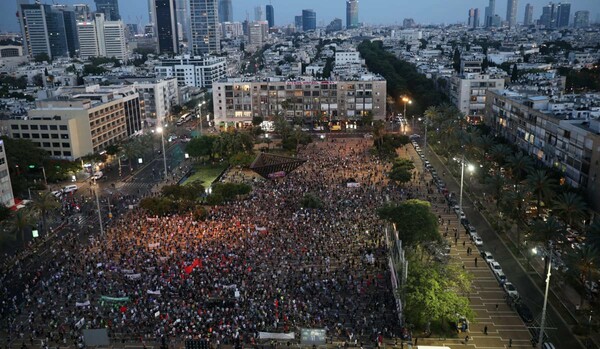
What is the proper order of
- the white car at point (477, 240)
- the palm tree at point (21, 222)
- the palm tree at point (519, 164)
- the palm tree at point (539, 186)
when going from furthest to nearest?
the palm tree at point (519, 164) → the palm tree at point (539, 186) → the white car at point (477, 240) → the palm tree at point (21, 222)

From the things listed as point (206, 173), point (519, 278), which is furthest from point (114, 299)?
point (206, 173)

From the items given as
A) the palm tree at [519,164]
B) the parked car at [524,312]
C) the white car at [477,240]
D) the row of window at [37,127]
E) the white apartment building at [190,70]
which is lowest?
the white car at [477,240]

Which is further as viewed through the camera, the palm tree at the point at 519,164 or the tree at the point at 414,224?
the palm tree at the point at 519,164

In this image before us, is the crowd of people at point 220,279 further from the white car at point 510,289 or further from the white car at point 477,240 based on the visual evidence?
the white car at point 510,289

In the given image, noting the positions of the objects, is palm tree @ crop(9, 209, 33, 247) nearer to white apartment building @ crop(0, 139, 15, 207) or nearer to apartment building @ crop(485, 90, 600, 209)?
white apartment building @ crop(0, 139, 15, 207)

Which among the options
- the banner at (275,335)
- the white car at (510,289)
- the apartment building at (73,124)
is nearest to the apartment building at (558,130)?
the white car at (510,289)

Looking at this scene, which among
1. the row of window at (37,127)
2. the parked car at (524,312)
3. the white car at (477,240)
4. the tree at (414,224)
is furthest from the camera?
the row of window at (37,127)
